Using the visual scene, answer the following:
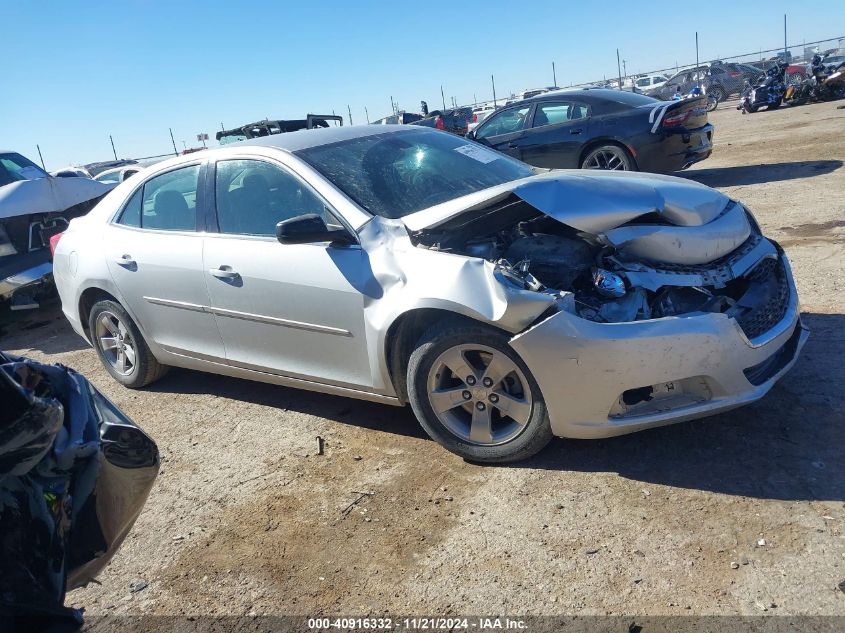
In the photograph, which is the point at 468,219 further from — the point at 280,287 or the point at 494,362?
the point at 280,287

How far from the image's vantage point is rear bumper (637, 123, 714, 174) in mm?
9148

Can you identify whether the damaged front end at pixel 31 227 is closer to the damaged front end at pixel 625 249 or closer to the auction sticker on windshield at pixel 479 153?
the auction sticker on windshield at pixel 479 153

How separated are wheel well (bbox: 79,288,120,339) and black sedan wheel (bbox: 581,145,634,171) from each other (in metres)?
6.81

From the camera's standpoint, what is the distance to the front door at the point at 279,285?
11.9 ft

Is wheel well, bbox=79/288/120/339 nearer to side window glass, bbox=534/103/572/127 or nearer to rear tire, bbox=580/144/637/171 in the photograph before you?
rear tire, bbox=580/144/637/171

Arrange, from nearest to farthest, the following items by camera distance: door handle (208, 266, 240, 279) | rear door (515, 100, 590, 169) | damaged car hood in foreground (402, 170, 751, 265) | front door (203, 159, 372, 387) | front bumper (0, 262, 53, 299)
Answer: damaged car hood in foreground (402, 170, 751, 265) → front door (203, 159, 372, 387) → door handle (208, 266, 240, 279) → front bumper (0, 262, 53, 299) → rear door (515, 100, 590, 169)

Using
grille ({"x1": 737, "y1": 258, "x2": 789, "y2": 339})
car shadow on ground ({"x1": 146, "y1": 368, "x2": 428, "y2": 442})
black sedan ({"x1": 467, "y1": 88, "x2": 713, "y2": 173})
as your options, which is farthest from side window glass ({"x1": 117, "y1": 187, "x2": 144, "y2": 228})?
black sedan ({"x1": 467, "y1": 88, "x2": 713, "y2": 173})

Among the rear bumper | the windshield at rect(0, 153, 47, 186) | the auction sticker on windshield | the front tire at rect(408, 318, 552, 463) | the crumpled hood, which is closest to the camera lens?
the front tire at rect(408, 318, 552, 463)

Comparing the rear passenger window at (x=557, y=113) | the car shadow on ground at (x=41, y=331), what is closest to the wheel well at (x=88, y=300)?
the car shadow on ground at (x=41, y=331)

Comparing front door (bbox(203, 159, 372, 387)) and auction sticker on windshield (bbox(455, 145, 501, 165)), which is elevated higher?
auction sticker on windshield (bbox(455, 145, 501, 165))

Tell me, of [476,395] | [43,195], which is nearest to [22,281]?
[43,195]

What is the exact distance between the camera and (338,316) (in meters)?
3.64

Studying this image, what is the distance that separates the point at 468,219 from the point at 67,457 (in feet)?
7.27

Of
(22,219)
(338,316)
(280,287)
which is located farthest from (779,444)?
(22,219)
